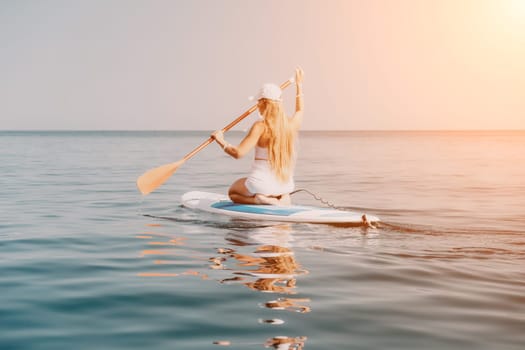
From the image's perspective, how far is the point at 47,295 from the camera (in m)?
5.43

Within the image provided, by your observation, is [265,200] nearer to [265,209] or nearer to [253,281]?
[265,209]

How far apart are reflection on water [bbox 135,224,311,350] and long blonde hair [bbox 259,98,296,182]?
0.99 m

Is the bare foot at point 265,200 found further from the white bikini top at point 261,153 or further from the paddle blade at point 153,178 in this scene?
the paddle blade at point 153,178

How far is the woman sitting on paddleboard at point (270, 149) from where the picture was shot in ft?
30.6

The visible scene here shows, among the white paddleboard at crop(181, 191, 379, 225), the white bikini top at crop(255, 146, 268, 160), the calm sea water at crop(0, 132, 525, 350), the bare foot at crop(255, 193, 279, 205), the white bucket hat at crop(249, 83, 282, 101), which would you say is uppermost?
the white bucket hat at crop(249, 83, 282, 101)

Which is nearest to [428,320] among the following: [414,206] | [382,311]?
[382,311]

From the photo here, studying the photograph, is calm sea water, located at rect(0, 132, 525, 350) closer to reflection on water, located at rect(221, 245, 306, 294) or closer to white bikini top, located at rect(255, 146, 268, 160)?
reflection on water, located at rect(221, 245, 306, 294)

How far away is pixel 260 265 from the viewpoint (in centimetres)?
665

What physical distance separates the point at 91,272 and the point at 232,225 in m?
3.31

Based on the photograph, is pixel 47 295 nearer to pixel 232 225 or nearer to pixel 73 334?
pixel 73 334

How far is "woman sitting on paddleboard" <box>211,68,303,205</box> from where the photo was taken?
934 centimetres

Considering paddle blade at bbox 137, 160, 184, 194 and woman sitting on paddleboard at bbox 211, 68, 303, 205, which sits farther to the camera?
paddle blade at bbox 137, 160, 184, 194

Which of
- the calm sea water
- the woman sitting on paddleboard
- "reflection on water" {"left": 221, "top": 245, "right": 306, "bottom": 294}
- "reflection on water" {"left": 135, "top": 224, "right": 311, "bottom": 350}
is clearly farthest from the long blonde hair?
"reflection on water" {"left": 221, "top": 245, "right": 306, "bottom": 294}

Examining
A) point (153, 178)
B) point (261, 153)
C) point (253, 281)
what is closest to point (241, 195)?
point (261, 153)
